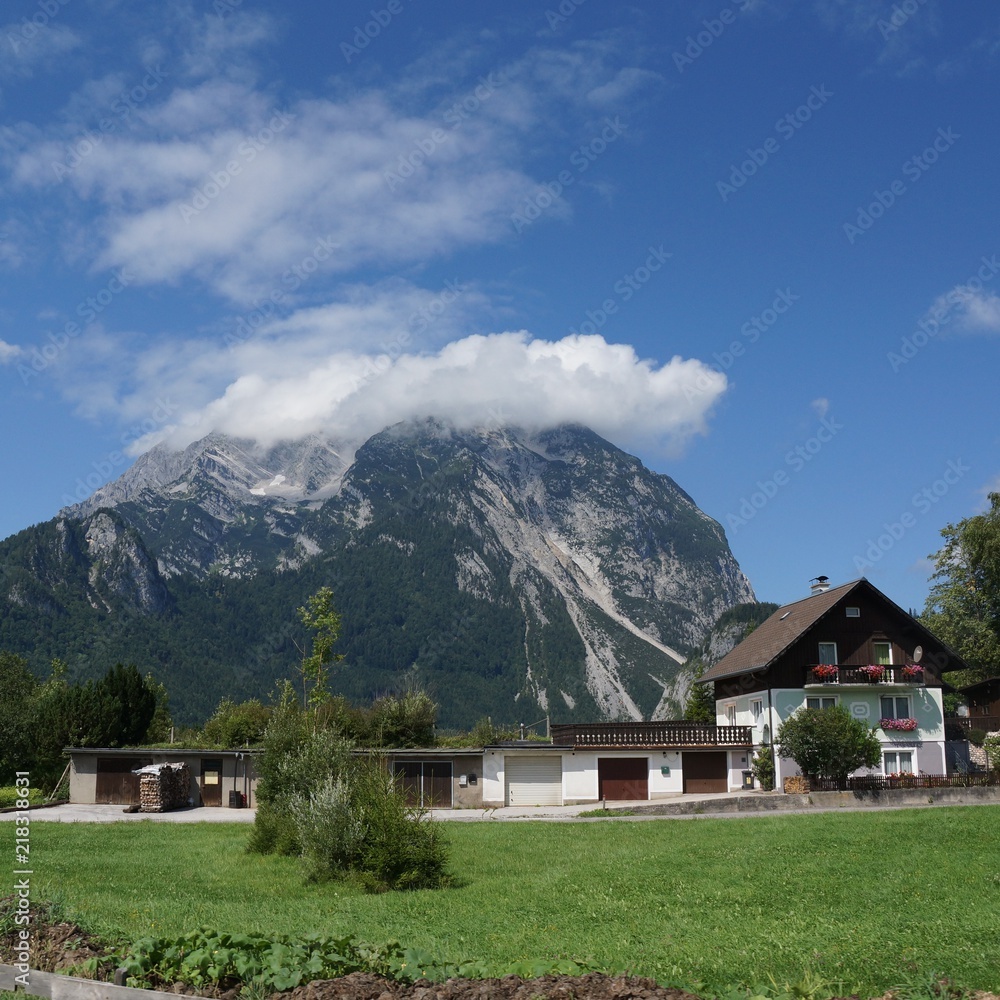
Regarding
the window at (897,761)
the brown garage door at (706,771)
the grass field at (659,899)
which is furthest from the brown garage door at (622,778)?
the grass field at (659,899)

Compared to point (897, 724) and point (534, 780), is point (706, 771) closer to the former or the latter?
point (534, 780)

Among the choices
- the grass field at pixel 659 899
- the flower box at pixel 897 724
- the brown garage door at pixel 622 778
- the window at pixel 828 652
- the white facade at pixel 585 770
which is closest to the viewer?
the grass field at pixel 659 899

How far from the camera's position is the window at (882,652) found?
2055 inches

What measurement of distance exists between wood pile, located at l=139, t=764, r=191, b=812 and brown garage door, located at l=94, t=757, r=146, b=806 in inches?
123

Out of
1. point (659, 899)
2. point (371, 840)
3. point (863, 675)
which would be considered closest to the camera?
point (659, 899)

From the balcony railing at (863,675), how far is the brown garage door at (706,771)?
6.15 meters

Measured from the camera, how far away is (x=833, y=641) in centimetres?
5219

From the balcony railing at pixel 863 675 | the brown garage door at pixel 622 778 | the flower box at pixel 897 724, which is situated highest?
the balcony railing at pixel 863 675

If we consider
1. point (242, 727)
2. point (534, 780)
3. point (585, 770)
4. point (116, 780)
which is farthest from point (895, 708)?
point (116, 780)

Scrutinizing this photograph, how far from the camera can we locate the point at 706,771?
167ft

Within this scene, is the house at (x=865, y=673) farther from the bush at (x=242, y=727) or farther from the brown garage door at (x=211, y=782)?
the brown garage door at (x=211, y=782)

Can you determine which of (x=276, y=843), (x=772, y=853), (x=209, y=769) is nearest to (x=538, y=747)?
(x=209, y=769)

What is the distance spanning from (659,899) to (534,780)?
32772 millimetres

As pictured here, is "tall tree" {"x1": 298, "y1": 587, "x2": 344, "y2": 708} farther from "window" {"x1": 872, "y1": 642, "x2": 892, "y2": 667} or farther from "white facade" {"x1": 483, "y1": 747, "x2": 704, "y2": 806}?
"window" {"x1": 872, "y1": 642, "x2": 892, "y2": 667}
